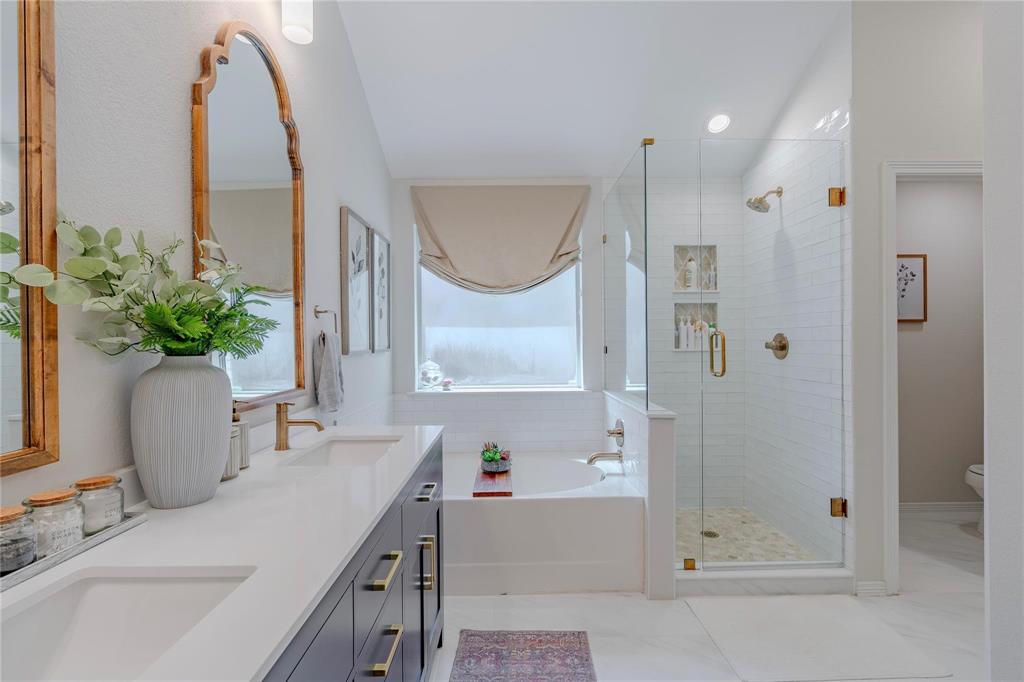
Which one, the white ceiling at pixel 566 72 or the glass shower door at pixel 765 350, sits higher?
the white ceiling at pixel 566 72

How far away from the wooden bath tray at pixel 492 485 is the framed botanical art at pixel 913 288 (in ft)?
9.18

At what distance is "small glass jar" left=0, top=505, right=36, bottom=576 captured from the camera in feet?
2.49

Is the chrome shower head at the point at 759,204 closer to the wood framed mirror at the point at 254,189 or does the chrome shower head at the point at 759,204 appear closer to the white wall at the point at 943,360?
the white wall at the point at 943,360

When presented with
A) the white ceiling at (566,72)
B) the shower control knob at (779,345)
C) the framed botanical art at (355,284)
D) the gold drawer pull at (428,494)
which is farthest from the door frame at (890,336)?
the framed botanical art at (355,284)

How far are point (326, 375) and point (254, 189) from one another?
0.78 m

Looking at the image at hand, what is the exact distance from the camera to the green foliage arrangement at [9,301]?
0.86m

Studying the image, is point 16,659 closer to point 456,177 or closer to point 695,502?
point 695,502

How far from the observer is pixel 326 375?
2234 mm

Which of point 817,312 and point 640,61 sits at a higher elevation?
point 640,61

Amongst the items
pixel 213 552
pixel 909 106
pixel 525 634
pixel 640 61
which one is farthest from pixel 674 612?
pixel 640 61

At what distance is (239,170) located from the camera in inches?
65.6

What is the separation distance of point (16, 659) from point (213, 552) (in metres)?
0.24

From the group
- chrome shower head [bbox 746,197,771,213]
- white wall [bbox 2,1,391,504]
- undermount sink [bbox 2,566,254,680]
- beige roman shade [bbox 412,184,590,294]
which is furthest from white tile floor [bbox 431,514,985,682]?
beige roman shade [bbox 412,184,590,294]

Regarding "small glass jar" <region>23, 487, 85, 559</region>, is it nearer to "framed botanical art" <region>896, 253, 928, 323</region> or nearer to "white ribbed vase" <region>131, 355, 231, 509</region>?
"white ribbed vase" <region>131, 355, 231, 509</region>
